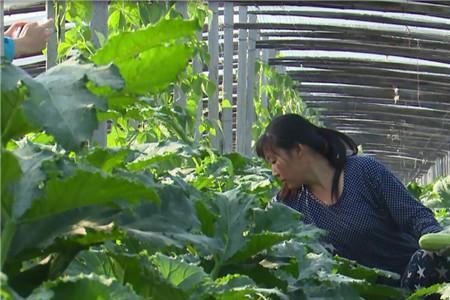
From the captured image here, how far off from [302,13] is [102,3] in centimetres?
788

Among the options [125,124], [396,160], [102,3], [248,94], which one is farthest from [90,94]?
[396,160]

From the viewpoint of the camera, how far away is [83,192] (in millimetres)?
1604

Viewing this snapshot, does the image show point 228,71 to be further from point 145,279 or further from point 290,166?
point 145,279

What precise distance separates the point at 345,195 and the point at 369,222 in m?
0.13

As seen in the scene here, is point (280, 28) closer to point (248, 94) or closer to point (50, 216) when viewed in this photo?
point (248, 94)

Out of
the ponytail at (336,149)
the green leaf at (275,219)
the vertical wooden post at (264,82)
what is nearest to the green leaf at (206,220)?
the green leaf at (275,219)

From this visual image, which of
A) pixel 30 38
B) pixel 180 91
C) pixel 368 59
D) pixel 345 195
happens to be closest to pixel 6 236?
pixel 30 38

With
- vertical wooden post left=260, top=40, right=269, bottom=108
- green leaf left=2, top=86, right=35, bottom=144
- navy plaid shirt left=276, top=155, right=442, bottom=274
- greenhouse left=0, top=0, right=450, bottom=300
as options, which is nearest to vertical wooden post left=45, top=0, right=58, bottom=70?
greenhouse left=0, top=0, right=450, bottom=300

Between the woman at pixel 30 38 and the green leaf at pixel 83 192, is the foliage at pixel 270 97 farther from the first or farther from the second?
the green leaf at pixel 83 192

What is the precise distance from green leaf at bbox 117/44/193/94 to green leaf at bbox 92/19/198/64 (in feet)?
0.04

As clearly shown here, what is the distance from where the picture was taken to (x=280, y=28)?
1314 centimetres

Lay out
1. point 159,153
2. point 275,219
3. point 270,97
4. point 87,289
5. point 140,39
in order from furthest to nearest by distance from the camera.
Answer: point 270,97, point 275,219, point 159,153, point 140,39, point 87,289

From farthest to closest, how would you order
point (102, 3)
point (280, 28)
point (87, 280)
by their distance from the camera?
1. point (280, 28)
2. point (102, 3)
3. point (87, 280)

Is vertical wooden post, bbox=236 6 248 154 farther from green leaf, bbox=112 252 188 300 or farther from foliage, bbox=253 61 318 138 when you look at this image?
green leaf, bbox=112 252 188 300
